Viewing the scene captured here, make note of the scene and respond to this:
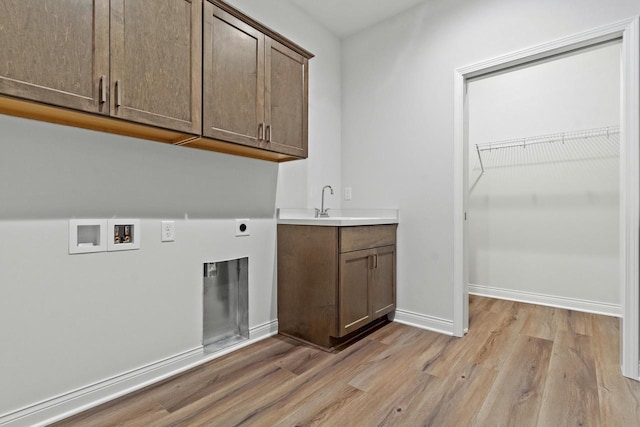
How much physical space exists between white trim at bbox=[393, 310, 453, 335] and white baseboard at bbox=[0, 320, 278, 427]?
148cm

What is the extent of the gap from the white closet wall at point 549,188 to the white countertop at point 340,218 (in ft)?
5.07

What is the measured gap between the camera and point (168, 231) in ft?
6.20

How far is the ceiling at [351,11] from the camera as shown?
8.92 ft

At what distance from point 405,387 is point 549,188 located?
2.77 m

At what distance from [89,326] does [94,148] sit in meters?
0.91

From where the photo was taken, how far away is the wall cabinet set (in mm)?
1206

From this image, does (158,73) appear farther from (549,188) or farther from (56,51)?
(549,188)

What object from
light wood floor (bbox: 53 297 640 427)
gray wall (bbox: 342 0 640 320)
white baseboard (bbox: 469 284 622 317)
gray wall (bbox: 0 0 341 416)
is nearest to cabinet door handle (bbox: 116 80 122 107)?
gray wall (bbox: 0 0 341 416)

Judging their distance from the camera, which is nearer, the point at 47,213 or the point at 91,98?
the point at 91,98

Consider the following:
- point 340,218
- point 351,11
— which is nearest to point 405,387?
point 340,218

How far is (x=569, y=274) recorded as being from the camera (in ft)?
10.5

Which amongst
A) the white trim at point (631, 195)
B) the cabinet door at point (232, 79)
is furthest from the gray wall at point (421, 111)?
the cabinet door at point (232, 79)

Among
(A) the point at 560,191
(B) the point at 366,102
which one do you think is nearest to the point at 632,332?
(A) the point at 560,191

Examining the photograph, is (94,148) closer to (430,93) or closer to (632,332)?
(430,93)
